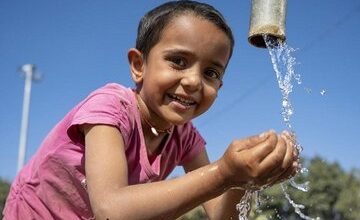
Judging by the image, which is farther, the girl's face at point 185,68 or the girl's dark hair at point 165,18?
the girl's dark hair at point 165,18

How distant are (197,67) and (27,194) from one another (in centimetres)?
112

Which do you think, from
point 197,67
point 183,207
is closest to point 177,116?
point 197,67

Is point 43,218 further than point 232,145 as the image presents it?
Yes

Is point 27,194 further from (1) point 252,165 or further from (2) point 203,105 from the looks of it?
(1) point 252,165

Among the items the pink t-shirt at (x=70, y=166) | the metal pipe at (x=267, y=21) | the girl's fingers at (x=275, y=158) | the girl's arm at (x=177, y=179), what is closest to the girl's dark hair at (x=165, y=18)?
the metal pipe at (x=267, y=21)

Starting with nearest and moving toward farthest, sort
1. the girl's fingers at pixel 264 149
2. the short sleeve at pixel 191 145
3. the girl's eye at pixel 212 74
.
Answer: the girl's fingers at pixel 264 149 → the girl's eye at pixel 212 74 → the short sleeve at pixel 191 145

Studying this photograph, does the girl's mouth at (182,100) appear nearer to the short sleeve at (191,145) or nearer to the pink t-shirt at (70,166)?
the pink t-shirt at (70,166)

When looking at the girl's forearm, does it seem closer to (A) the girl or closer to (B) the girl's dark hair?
(A) the girl

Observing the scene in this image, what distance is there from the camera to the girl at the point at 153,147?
1695mm

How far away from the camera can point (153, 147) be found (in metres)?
2.72

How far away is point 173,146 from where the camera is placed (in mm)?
2887

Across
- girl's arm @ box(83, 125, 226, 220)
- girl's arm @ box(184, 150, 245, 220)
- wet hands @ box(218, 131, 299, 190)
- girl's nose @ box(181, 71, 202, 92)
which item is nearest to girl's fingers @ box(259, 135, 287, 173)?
wet hands @ box(218, 131, 299, 190)

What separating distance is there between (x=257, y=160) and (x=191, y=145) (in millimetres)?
1551

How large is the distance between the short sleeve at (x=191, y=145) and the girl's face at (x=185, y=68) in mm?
646
